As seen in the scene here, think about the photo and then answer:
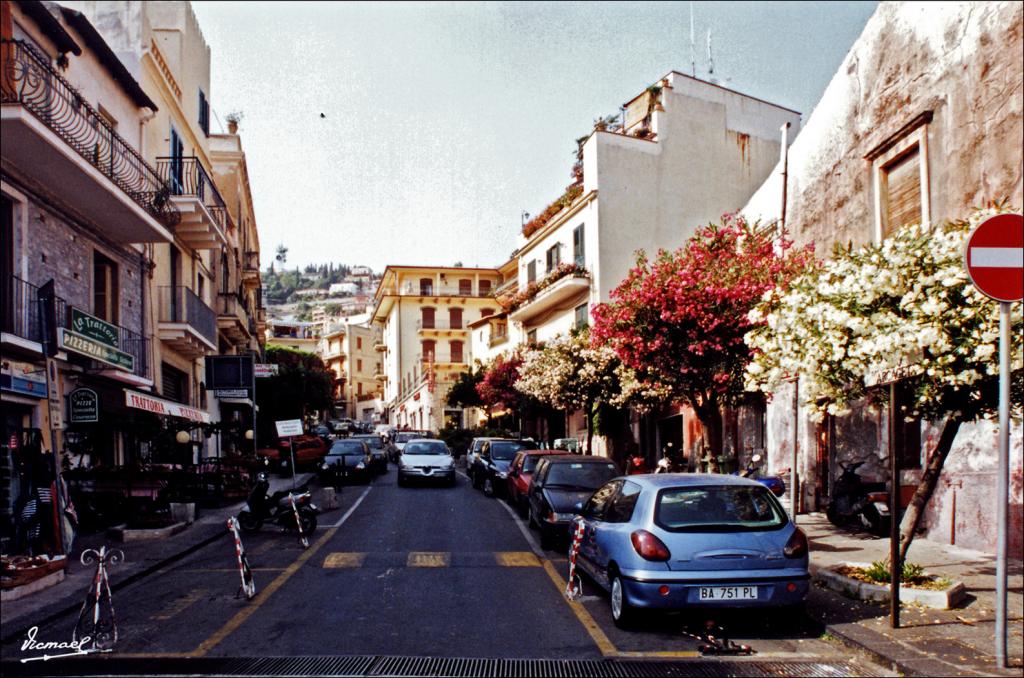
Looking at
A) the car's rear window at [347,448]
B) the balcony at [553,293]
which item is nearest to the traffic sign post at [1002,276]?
the car's rear window at [347,448]

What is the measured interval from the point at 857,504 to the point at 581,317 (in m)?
21.0

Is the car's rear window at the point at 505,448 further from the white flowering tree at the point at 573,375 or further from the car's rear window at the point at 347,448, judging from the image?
the car's rear window at the point at 347,448

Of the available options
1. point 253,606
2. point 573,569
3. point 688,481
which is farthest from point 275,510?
point 688,481

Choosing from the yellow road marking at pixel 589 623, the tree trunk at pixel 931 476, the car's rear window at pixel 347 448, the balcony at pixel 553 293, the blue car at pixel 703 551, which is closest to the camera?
the yellow road marking at pixel 589 623

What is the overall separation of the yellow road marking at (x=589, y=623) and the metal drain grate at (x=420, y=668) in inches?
14.7

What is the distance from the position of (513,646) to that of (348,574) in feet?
14.9

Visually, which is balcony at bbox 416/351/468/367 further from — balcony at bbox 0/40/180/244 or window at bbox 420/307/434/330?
balcony at bbox 0/40/180/244

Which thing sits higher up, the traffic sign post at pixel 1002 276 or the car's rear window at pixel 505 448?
the traffic sign post at pixel 1002 276

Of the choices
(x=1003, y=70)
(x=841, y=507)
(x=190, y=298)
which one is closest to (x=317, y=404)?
(x=190, y=298)

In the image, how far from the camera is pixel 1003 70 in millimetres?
11180

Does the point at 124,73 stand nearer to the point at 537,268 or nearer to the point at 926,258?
the point at 926,258

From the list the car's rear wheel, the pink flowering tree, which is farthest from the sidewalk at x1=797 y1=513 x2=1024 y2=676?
the pink flowering tree

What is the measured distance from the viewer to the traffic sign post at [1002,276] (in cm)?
619

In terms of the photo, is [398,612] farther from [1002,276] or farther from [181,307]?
[181,307]
